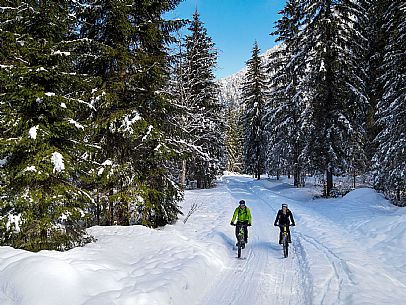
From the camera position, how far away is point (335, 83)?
1941 centimetres

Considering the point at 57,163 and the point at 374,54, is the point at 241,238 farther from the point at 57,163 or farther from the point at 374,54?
the point at 374,54

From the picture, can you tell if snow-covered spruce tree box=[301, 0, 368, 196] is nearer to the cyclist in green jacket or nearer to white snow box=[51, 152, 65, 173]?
the cyclist in green jacket

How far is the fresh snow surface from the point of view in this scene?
18.2 ft

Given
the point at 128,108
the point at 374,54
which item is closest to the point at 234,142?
the point at 374,54

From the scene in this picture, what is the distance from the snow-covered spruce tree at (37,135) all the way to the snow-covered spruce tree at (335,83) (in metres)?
15.4

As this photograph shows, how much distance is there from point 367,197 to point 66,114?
15416mm

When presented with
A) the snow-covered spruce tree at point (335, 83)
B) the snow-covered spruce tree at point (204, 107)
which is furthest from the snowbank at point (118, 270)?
the snow-covered spruce tree at point (204, 107)

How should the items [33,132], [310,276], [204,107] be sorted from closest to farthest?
[33,132] < [310,276] < [204,107]

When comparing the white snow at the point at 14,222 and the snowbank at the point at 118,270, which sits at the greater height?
the white snow at the point at 14,222

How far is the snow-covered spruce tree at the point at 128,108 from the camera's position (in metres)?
10.8

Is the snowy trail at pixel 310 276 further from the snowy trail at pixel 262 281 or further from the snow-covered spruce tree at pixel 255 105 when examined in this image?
the snow-covered spruce tree at pixel 255 105

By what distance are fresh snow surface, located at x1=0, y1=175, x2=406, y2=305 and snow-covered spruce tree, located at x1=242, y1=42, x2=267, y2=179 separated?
1181 inches

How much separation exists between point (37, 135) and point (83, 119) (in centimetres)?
417

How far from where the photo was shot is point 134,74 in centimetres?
1100
